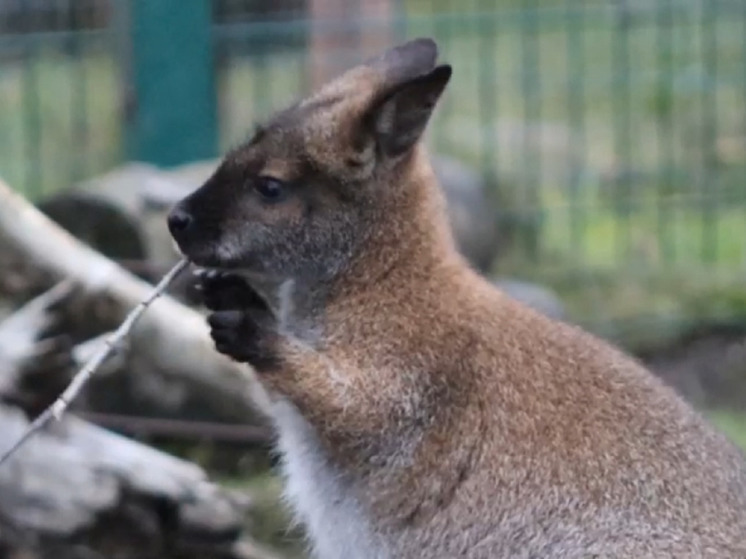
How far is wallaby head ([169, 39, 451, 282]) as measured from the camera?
4145 mm

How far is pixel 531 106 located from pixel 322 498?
4625 millimetres

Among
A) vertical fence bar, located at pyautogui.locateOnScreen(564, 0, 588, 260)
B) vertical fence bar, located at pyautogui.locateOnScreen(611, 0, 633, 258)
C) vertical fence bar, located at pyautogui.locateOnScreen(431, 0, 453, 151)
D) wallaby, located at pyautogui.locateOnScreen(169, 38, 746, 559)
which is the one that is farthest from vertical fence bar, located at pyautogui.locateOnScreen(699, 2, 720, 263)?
wallaby, located at pyautogui.locateOnScreen(169, 38, 746, 559)

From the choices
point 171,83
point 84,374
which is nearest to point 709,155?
point 171,83

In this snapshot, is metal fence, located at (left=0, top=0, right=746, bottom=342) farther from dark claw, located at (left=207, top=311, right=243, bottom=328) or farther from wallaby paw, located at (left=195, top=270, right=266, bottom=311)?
dark claw, located at (left=207, top=311, right=243, bottom=328)

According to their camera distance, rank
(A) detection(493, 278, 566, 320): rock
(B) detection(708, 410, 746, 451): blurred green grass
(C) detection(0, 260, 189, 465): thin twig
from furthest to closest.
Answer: (A) detection(493, 278, 566, 320): rock → (B) detection(708, 410, 746, 451): blurred green grass → (C) detection(0, 260, 189, 465): thin twig

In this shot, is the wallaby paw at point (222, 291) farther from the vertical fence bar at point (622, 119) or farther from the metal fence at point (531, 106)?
the vertical fence bar at point (622, 119)

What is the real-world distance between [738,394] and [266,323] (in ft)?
13.1

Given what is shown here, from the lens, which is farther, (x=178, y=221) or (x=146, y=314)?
(x=146, y=314)

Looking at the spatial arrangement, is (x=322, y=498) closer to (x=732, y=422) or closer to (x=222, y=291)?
(x=222, y=291)

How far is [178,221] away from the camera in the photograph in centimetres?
410

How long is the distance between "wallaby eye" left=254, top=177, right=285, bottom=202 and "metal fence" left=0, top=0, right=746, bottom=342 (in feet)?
11.6

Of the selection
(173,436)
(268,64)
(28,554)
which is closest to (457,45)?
(268,64)

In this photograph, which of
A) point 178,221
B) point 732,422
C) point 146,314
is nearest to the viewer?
point 178,221

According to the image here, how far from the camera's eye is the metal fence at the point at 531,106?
784 cm
